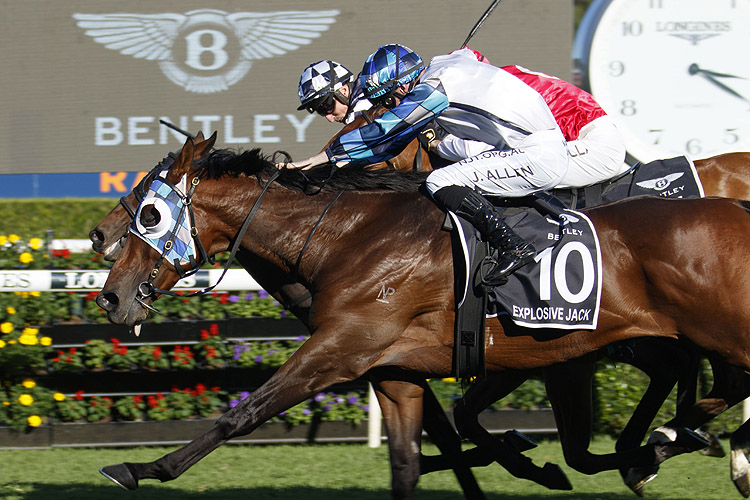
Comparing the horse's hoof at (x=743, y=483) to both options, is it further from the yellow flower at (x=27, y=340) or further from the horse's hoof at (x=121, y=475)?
the yellow flower at (x=27, y=340)

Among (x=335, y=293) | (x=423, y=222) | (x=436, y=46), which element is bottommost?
(x=335, y=293)

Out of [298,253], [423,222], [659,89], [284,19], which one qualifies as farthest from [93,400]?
[659,89]

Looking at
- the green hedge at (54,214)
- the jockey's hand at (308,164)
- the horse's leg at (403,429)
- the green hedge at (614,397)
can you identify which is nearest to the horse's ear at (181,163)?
the jockey's hand at (308,164)

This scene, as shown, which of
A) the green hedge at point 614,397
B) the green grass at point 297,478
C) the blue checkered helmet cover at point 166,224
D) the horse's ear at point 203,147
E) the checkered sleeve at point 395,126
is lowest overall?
the green grass at point 297,478

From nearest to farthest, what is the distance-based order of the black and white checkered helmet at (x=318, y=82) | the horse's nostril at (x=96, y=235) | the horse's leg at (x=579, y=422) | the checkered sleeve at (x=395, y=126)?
the checkered sleeve at (x=395, y=126), the horse's nostril at (x=96, y=235), the horse's leg at (x=579, y=422), the black and white checkered helmet at (x=318, y=82)

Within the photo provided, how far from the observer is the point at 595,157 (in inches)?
150

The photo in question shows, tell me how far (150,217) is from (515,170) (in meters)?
1.38

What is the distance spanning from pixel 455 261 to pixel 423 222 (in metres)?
0.21

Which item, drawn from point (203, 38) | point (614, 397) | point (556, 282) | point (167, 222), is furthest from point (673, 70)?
point (167, 222)

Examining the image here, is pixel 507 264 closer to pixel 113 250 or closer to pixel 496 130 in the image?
pixel 496 130

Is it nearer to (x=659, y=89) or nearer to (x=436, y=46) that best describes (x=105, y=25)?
(x=436, y=46)

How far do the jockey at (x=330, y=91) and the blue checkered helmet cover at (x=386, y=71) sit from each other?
608 mm

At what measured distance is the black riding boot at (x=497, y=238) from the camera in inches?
129

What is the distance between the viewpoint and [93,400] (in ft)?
16.9
